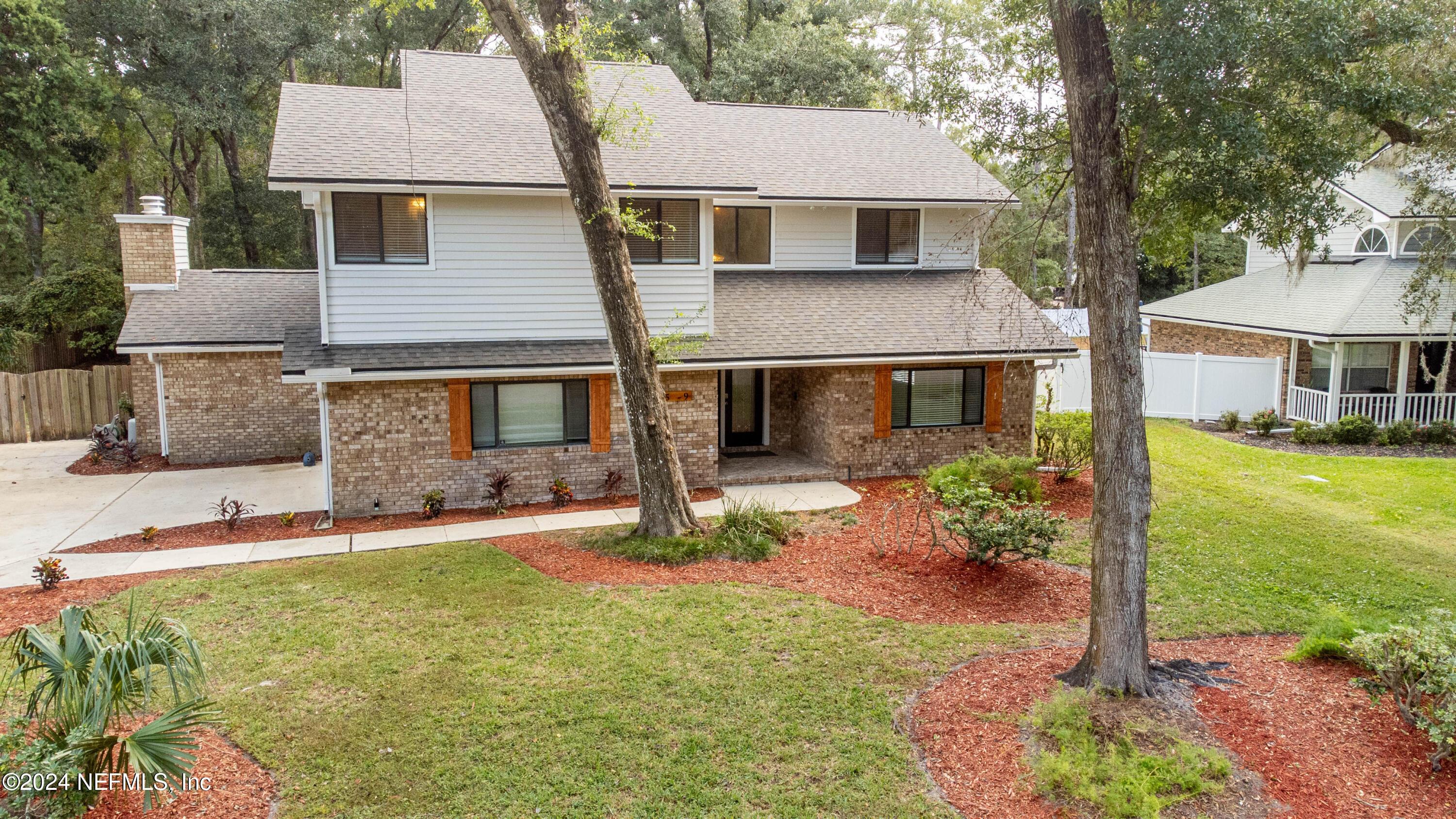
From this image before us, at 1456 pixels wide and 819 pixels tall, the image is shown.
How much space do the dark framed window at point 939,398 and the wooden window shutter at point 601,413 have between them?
16.2 ft

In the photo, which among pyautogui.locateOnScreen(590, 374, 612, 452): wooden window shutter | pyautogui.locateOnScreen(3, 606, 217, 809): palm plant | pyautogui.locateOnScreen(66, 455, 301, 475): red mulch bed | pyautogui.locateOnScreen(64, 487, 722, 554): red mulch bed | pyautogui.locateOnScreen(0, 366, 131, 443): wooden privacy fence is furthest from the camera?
pyautogui.locateOnScreen(0, 366, 131, 443): wooden privacy fence

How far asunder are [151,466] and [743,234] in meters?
12.1

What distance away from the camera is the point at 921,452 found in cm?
1564

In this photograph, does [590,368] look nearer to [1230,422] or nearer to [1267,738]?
[1267,738]

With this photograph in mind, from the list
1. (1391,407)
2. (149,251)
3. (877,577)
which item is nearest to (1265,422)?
(1391,407)

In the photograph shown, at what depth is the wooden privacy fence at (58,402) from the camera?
19234mm

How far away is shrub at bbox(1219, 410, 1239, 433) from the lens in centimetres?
2050

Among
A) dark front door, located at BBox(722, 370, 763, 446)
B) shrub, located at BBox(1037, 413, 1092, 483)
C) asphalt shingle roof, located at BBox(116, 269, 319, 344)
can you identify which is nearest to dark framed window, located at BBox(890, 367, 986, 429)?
shrub, located at BBox(1037, 413, 1092, 483)

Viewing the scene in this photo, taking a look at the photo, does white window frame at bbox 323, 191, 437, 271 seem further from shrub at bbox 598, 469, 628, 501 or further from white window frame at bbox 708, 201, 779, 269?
white window frame at bbox 708, 201, 779, 269

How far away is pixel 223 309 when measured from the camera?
17.4 meters

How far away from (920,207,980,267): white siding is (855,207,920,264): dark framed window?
16cm

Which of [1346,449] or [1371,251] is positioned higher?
[1371,251]

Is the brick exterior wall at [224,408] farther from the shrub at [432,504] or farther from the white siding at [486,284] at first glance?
the shrub at [432,504]

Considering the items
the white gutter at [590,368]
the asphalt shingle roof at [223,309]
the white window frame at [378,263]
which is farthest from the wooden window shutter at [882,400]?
the asphalt shingle roof at [223,309]
